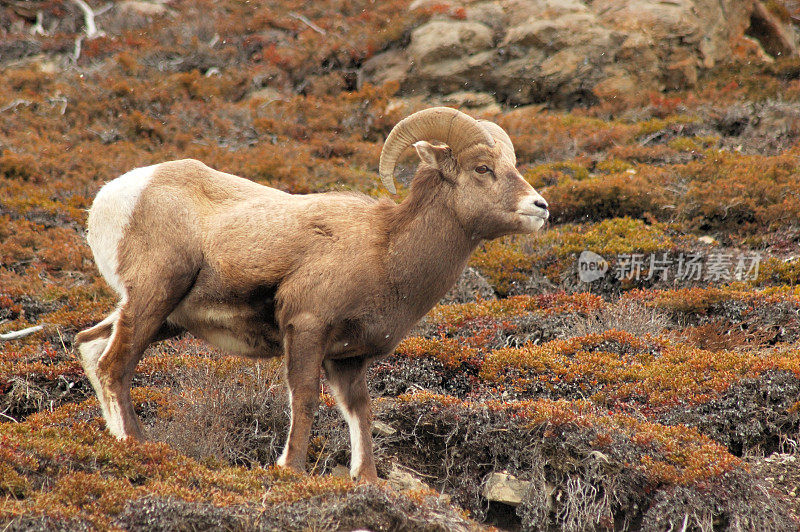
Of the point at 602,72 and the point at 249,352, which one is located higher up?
the point at 249,352

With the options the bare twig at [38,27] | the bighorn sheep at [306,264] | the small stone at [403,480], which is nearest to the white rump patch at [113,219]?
the bighorn sheep at [306,264]

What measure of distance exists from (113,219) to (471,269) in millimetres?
6034

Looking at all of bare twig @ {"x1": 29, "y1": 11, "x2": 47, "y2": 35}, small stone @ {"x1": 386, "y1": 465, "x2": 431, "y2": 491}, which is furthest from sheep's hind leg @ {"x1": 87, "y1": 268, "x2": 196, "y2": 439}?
bare twig @ {"x1": 29, "y1": 11, "x2": 47, "y2": 35}

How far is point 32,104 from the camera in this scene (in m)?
16.6

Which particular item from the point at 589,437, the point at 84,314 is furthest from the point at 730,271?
the point at 84,314

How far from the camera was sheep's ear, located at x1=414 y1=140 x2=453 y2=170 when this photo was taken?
5277 mm

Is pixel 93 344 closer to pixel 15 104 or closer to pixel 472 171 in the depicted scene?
pixel 472 171

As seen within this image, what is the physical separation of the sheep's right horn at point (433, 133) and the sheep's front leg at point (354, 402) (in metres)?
1.30

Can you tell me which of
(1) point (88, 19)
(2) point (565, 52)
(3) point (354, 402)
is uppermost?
(3) point (354, 402)

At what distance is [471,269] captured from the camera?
10539 mm

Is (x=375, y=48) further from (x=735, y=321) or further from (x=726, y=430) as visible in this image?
(x=726, y=430)

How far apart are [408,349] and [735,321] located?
376cm

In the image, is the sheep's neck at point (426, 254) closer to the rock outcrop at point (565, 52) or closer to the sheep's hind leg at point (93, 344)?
the sheep's hind leg at point (93, 344)

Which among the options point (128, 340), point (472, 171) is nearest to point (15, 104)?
point (128, 340)
